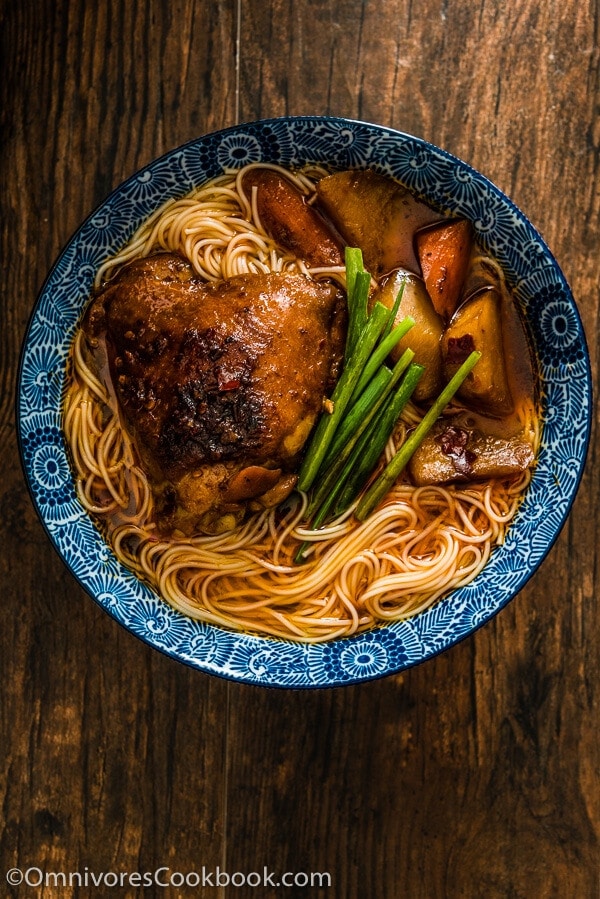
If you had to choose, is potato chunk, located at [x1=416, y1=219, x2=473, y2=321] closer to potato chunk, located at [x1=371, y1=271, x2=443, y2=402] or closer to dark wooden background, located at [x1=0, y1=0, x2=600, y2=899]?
potato chunk, located at [x1=371, y1=271, x2=443, y2=402]

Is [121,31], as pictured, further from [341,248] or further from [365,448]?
[365,448]

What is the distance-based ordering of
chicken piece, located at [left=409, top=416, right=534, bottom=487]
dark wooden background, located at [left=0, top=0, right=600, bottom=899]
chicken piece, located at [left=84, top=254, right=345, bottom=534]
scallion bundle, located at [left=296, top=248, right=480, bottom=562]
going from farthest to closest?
dark wooden background, located at [left=0, top=0, right=600, bottom=899], chicken piece, located at [left=409, top=416, right=534, bottom=487], scallion bundle, located at [left=296, top=248, right=480, bottom=562], chicken piece, located at [left=84, top=254, right=345, bottom=534]

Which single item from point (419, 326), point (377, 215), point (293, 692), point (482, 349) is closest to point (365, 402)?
point (419, 326)

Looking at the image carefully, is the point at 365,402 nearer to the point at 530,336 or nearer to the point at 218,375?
the point at 218,375

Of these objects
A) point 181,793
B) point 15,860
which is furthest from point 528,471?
point 15,860

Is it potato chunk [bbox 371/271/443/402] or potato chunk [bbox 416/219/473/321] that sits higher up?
potato chunk [bbox 416/219/473/321]

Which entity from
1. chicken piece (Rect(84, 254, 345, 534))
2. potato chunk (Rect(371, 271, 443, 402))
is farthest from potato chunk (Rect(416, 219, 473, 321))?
chicken piece (Rect(84, 254, 345, 534))
